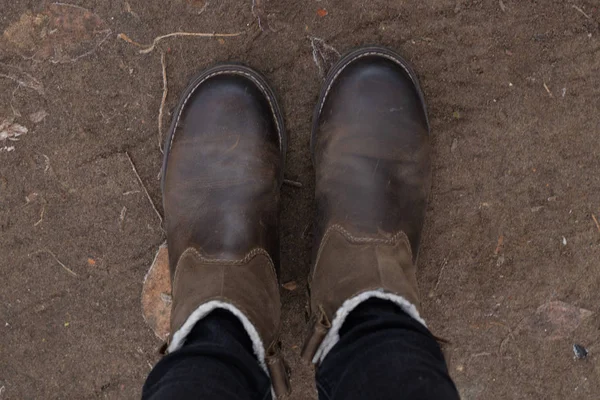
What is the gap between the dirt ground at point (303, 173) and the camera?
130 centimetres

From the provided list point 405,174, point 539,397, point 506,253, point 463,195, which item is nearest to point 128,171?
point 405,174

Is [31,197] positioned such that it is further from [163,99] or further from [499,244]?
[499,244]

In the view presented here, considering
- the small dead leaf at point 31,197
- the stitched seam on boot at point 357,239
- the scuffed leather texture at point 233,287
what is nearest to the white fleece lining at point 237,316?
the scuffed leather texture at point 233,287

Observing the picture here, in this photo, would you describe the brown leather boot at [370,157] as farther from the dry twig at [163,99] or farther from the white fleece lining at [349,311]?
the dry twig at [163,99]

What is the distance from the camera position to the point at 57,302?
1.42m

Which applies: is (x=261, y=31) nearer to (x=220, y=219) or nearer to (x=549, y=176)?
(x=220, y=219)

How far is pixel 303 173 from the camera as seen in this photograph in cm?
139

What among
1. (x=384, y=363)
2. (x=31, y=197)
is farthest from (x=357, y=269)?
(x=31, y=197)

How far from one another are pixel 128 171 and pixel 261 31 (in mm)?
537

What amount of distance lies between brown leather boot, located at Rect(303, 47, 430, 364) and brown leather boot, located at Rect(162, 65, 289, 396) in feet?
0.42

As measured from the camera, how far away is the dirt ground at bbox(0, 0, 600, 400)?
A: 130 cm

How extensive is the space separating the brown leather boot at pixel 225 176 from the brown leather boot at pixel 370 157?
0.13 metres

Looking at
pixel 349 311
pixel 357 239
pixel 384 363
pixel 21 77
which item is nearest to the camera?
pixel 384 363

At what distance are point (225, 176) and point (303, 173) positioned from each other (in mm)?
226
